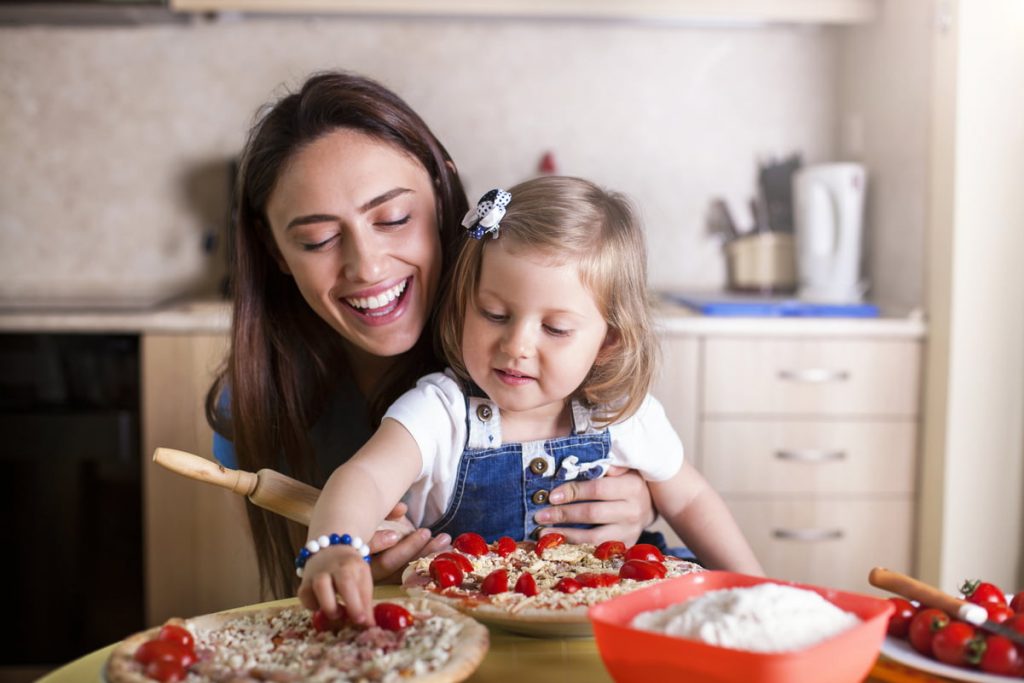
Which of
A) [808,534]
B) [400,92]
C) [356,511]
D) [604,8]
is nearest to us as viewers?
[356,511]

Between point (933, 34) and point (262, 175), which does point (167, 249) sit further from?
point (933, 34)

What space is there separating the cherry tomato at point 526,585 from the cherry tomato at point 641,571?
0.29ft

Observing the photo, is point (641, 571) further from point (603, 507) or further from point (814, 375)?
point (814, 375)

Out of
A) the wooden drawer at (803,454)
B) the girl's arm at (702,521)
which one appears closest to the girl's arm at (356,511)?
the girl's arm at (702,521)

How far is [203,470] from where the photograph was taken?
0.96 metres

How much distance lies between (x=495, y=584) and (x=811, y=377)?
1.72 metres

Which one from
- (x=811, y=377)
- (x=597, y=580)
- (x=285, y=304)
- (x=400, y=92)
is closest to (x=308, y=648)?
(x=597, y=580)

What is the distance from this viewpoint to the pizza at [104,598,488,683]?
0.72 m

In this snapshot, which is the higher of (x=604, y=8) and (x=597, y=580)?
(x=604, y=8)

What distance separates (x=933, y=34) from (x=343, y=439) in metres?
1.77

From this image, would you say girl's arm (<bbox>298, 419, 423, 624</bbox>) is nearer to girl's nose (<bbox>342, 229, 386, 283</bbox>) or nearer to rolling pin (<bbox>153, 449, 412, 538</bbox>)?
rolling pin (<bbox>153, 449, 412, 538</bbox>)

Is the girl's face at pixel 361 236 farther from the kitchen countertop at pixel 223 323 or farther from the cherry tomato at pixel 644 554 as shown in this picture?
the kitchen countertop at pixel 223 323

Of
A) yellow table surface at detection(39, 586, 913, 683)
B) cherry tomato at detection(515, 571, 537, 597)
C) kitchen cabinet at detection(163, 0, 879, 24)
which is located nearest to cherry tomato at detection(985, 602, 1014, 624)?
yellow table surface at detection(39, 586, 913, 683)

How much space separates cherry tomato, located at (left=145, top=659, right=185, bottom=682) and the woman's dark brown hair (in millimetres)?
698
